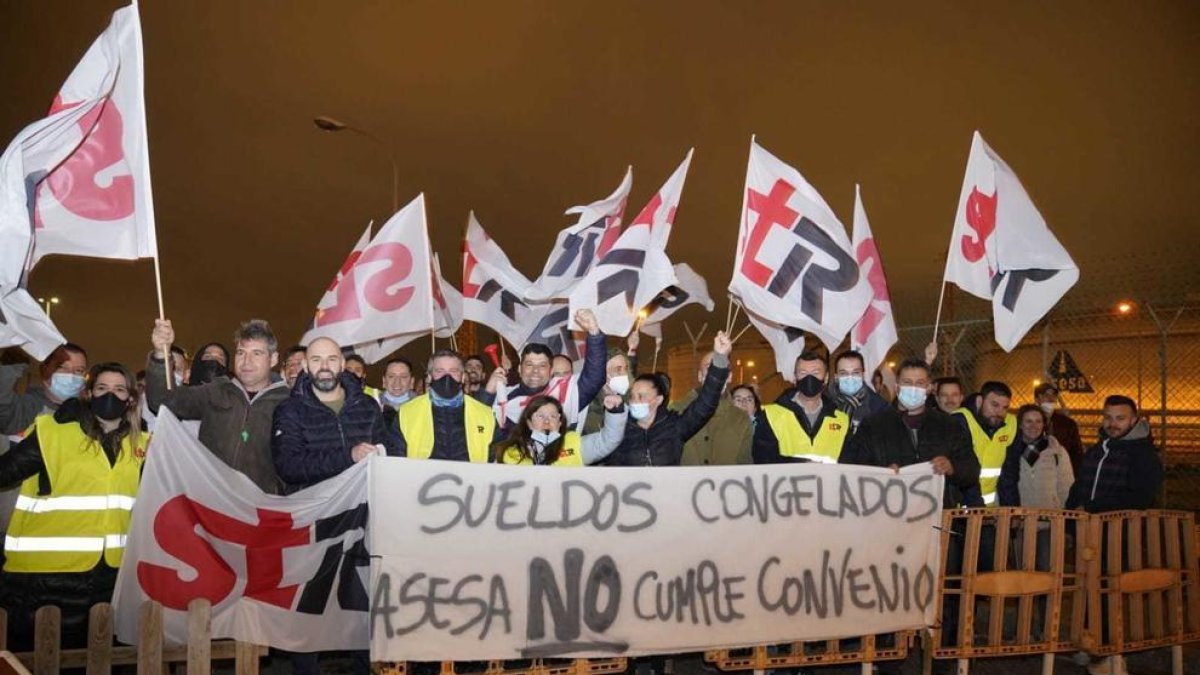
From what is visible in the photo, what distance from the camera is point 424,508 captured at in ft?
15.2

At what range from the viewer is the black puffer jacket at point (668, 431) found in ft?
19.2

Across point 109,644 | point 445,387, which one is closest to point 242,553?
point 109,644

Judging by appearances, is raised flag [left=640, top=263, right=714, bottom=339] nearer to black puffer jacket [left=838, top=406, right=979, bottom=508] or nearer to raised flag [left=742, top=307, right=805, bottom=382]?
raised flag [left=742, top=307, right=805, bottom=382]

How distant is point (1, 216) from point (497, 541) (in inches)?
119

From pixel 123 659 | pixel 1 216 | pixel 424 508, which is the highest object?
pixel 1 216

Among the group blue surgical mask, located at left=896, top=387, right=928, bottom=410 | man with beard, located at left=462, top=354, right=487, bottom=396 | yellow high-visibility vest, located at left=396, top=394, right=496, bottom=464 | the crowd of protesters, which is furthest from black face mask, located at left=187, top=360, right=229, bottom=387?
blue surgical mask, located at left=896, top=387, right=928, bottom=410

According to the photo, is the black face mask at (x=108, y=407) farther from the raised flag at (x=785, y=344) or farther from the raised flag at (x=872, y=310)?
the raised flag at (x=872, y=310)

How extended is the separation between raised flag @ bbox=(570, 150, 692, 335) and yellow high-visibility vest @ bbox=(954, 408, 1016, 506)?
2.59 m

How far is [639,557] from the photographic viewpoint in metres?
4.97

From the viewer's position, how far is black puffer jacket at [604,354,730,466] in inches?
231

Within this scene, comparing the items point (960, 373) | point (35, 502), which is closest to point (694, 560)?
point (35, 502)

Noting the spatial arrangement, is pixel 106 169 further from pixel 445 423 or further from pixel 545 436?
pixel 545 436

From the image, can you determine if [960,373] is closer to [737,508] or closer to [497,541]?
[737,508]

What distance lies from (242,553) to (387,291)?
3.15 meters
